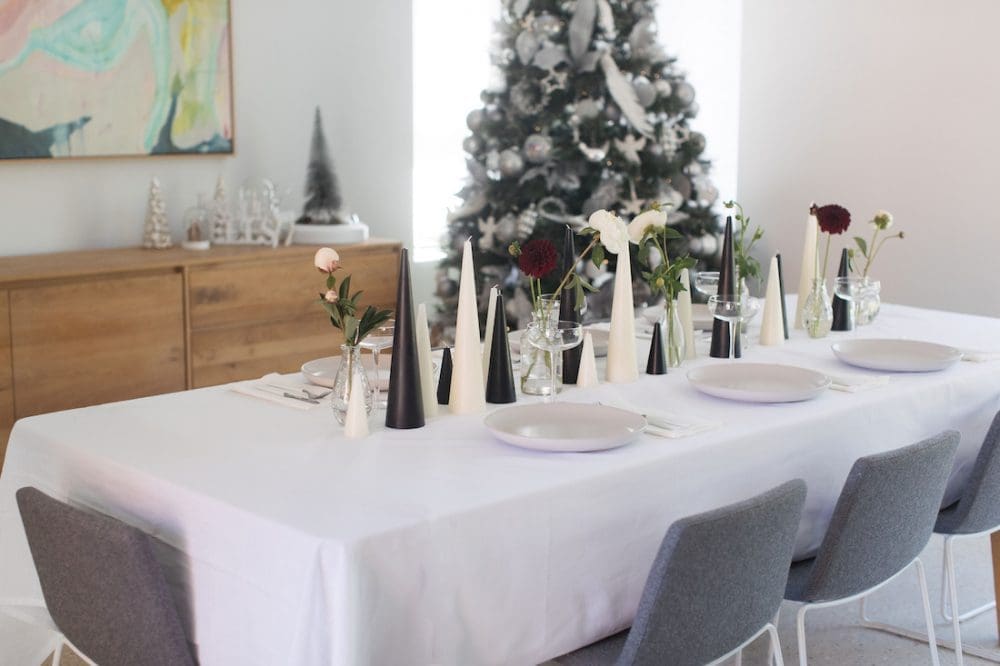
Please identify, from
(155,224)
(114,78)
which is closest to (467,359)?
(155,224)

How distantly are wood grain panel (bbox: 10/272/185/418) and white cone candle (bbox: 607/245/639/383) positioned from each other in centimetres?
212

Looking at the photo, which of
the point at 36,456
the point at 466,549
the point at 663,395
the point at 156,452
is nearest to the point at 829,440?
the point at 663,395

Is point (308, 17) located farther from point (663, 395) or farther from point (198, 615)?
point (198, 615)

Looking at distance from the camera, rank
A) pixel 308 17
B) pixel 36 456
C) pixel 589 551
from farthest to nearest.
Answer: pixel 308 17
pixel 36 456
pixel 589 551

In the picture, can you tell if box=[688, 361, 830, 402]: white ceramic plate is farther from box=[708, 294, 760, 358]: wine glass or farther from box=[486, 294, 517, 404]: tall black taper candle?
box=[486, 294, 517, 404]: tall black taper candle

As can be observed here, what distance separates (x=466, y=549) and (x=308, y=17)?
388cm

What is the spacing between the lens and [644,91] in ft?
17.5

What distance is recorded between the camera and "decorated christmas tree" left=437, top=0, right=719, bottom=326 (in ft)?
17.3

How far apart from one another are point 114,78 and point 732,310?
278cm

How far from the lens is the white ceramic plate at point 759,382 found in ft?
8.27

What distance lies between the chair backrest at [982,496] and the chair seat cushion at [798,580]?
0.41 m

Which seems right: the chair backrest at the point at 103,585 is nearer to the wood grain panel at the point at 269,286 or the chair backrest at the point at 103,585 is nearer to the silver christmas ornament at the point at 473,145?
the wood grain panel at the point at 269,286

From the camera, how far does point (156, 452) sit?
2.12 meters

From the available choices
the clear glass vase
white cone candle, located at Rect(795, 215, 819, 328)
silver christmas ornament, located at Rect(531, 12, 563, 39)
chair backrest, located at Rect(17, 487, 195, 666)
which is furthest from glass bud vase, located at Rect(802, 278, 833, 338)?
silver christmas ornament, located at Rect(531, 12, 563, 39)
